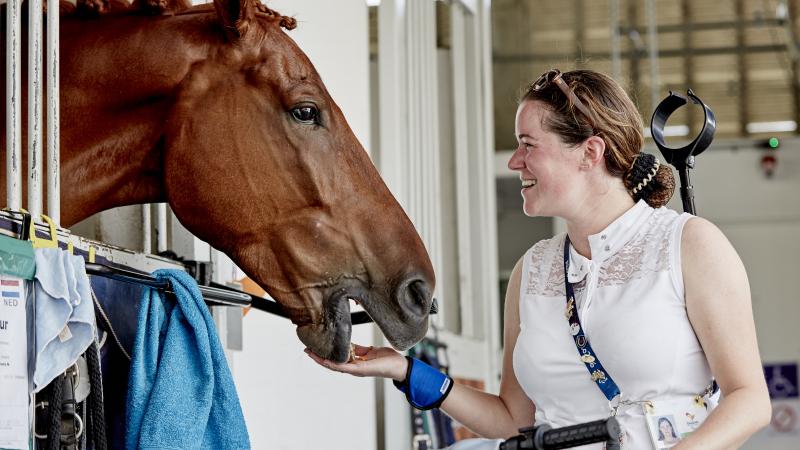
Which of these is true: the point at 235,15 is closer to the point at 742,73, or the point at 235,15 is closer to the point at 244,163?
the point at 244,163

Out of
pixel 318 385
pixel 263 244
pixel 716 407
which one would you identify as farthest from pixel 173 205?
pixel 318 385

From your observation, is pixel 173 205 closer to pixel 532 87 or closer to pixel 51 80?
pixel 51 80

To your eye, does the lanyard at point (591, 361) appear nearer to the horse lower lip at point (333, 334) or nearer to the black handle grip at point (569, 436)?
the horse lower lip at point (333, 334)

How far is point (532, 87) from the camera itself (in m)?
1.78

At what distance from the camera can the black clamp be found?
1691 millimetres

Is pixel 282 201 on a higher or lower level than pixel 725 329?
higher

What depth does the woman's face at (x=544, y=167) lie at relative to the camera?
A: 1.71 meters

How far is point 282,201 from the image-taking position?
5.47ft

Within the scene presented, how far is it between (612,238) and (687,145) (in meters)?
A: 0.20

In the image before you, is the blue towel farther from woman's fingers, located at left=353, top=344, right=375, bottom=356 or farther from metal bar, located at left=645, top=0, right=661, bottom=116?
metal bar, located at left=645, top=0, right=661, bottom=116

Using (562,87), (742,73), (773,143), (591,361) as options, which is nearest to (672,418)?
(591,361)

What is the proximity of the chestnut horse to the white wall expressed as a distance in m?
0.78

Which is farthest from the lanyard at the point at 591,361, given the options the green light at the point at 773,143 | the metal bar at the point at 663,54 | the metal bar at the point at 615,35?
the metal bar at the point at 663,54

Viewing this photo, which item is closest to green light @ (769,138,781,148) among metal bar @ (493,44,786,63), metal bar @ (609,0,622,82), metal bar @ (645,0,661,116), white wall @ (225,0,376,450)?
metal bar @ (645,0,661,116)
